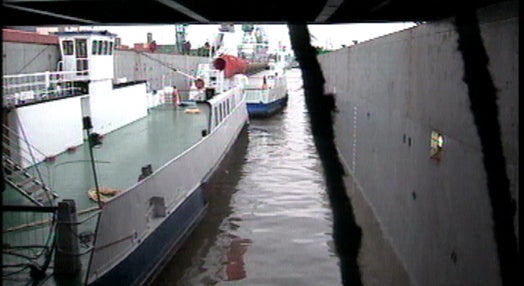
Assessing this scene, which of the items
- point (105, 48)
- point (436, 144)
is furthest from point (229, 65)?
point (436, 144)

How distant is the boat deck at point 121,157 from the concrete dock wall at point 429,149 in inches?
260

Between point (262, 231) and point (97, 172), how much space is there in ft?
16.3

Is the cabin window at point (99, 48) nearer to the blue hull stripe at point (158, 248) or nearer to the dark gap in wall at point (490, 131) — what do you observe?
the blue hull stripe at point (158, 248)

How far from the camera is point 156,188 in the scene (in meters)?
12.7

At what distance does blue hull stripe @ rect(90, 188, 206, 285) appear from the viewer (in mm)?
10195

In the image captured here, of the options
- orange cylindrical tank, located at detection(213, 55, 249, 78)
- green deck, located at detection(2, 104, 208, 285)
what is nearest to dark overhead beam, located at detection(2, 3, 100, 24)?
green deck, located at detection(2, 104, 208, 285)

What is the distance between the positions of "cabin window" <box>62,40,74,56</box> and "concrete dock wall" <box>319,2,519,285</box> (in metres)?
12.2

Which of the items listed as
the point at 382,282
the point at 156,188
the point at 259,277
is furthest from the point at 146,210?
the point at 382,282

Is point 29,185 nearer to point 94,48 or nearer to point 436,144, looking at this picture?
point 436,144

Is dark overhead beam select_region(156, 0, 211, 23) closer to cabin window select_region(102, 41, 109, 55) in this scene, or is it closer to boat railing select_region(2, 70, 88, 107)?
boat railing select_region(2, 70, 88, 107)

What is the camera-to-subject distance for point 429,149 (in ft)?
27.9

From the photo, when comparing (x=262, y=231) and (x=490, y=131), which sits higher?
(x=490, y=131)

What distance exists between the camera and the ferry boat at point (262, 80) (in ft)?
140

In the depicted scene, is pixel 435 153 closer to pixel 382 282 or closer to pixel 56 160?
pixel 382 282
